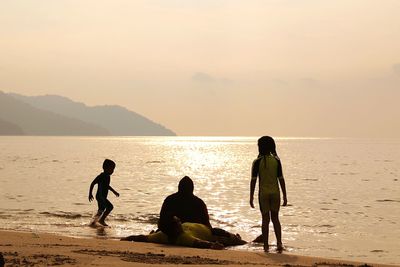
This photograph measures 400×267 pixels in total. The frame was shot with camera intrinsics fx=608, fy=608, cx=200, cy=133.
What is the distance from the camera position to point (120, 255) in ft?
35.0

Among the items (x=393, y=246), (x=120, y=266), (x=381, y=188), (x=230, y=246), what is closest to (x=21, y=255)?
(x=120, y=266)

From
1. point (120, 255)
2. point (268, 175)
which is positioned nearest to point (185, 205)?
point (268, 175)

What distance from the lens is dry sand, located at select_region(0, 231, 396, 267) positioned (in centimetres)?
973

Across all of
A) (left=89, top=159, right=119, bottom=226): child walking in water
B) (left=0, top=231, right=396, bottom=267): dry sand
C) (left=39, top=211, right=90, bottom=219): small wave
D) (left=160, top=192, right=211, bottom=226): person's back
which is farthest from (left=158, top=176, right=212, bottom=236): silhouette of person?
(left=39, top=211, right=90, bottom=219): small wave

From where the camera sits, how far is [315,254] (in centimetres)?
1452

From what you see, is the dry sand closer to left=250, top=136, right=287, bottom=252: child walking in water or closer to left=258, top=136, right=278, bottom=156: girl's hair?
left=250, top=136, right=287, bottom=252: child walking in water

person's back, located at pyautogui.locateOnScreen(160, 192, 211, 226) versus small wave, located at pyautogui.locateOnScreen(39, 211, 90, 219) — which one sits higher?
person's back, located at pyautogui.locateOnScreen(160, 192, 211, 226)

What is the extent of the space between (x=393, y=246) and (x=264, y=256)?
6.35 meters

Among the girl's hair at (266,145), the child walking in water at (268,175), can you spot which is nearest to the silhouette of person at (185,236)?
the child walking in water at (268,175)

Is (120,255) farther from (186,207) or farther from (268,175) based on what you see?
(268,175)

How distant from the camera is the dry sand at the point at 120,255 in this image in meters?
9.73

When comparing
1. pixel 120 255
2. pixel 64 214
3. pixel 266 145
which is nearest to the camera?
pixel 120 255

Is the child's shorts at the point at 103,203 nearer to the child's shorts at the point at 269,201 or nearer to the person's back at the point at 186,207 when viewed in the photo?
the person's back at the point at 186,207

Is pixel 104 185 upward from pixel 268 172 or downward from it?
downward
